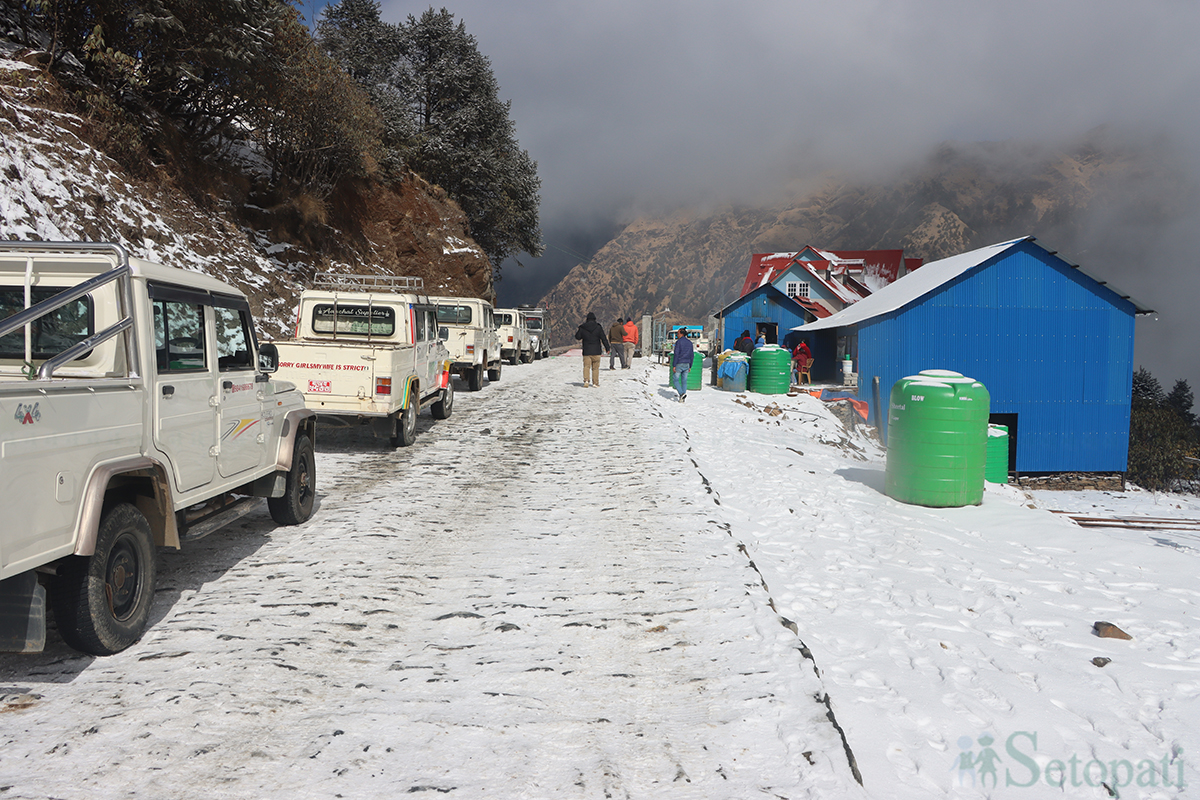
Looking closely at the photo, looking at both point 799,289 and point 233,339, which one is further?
point 799,289

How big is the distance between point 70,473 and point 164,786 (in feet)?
5.44

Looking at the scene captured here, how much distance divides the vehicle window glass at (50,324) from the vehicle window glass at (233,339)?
3.15 feet

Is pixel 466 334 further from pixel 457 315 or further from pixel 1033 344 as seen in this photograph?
pixel 1033 344

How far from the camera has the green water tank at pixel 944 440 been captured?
26.2ft

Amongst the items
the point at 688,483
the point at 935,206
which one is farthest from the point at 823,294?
the point at 935,206

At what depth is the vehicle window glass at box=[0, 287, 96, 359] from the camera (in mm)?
4246

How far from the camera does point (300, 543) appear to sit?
5941mm

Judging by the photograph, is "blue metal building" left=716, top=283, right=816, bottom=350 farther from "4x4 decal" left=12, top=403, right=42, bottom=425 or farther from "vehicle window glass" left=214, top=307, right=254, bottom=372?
"4x4 decal" left=12, top=403, right=42, bottom=425

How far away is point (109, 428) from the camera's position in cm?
367

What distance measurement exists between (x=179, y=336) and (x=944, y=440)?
26.2ft

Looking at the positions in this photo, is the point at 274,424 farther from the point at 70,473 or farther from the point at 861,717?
the point at 861,717

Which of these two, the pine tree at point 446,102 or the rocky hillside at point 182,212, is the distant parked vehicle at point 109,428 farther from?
the pine tree at point 446,102

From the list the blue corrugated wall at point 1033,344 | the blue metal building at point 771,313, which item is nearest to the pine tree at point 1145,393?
the blue metal building at point 771,313

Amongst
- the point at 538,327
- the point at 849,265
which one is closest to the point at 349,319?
the point at 538,327
